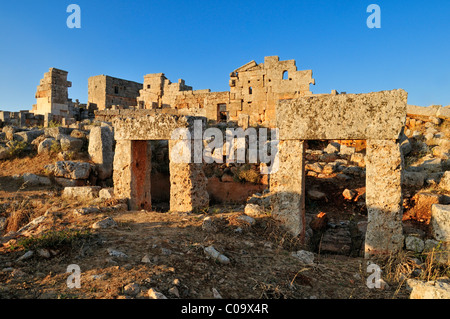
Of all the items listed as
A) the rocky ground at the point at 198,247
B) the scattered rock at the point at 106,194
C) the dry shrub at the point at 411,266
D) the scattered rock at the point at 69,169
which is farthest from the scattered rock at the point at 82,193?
the dry shrub at the point at 411,266

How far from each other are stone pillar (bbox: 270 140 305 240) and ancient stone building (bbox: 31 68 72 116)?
1576 cm

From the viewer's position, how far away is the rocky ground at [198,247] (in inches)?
121

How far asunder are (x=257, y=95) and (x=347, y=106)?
557 inches

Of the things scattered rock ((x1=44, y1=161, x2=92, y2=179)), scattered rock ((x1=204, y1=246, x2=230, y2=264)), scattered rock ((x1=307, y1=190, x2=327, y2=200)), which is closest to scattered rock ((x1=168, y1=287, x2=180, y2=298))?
scattered rock ((x1=204, y1=246, x2=230, y2=264))

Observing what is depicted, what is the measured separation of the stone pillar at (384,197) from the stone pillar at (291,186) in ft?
3.44

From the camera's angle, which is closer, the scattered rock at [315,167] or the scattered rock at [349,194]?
the scattered rock at [349,194]

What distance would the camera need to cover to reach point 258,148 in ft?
32.7

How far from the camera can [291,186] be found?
5035 millimetres

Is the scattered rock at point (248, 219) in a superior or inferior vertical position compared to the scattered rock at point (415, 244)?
superior

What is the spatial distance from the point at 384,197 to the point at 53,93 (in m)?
17.5

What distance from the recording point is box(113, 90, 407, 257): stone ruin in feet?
14.3

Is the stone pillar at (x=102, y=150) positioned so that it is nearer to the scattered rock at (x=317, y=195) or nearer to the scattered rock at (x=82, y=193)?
the scattered rock at (x=82, y=193)

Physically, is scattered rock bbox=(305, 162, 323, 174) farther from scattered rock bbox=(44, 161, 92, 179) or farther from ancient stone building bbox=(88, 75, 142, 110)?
ancient stone building bbox=(88, 75, 142, 110)

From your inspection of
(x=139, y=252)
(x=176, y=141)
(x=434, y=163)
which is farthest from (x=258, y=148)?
(x=139, y=252)
